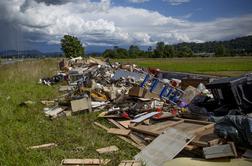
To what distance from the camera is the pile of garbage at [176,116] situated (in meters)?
4.93

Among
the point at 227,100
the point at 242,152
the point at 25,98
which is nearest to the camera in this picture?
the point at 242,152

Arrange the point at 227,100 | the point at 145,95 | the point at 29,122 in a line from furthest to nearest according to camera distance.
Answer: the point at 145,95
the point at 29,122
the point at 227,100

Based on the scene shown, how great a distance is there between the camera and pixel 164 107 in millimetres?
8609

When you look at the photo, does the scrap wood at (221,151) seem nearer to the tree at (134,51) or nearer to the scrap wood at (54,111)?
the scrap wood at (54,111)

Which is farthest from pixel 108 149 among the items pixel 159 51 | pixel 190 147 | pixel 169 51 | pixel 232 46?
pixel 232 46

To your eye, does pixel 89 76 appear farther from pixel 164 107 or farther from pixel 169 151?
pixel 169 151

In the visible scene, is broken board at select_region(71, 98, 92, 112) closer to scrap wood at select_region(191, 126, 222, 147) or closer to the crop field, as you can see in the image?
the crop field

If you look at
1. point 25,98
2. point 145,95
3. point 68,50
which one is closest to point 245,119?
point 145,95

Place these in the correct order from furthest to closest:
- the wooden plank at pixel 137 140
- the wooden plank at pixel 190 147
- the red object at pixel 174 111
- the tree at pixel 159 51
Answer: the tree at pixel 159 51, the red object at pixel 174 111, the wooden plank at pixel 137 140, the wooden plank at pixel 190 147

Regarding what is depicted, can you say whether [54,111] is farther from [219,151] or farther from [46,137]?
[219,151]

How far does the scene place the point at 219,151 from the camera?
4645 mm

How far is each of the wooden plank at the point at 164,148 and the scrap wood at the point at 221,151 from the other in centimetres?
54

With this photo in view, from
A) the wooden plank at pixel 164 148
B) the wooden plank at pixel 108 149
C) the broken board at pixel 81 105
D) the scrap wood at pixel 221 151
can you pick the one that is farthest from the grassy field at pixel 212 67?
the scrap wood at pixel 221 151

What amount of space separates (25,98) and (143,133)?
265 inches
